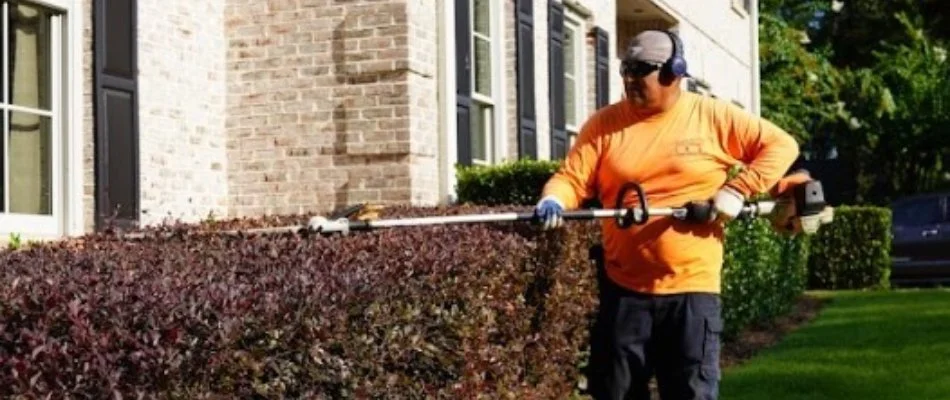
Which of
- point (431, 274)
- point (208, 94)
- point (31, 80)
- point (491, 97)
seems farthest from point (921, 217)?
point (431, 274)

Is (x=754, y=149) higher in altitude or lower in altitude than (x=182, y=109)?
lower

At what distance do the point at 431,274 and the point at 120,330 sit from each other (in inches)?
61.3

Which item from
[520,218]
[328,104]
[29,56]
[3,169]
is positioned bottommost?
[520,218]

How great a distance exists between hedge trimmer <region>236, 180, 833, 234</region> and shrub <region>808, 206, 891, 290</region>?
14.7 m

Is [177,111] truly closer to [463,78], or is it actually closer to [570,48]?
[463,78]

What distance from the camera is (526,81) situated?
12766 millimetres

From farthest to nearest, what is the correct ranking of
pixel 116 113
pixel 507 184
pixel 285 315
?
pixel 507 184
pixel 116 113
pixel 285 315

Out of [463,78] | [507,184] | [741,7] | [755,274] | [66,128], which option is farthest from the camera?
[741,7]

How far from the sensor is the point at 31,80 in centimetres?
819

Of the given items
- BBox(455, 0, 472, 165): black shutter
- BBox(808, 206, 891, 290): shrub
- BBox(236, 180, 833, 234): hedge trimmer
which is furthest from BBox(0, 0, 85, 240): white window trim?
BBox(808, 206, 891, 290): shrub

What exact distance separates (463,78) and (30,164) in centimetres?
398

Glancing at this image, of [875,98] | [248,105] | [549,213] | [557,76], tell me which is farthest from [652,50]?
[875,98]

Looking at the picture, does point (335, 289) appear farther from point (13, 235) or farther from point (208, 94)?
point (208, 94)

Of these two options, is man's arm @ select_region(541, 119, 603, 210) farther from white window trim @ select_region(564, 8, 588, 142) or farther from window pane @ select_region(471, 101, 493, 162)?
white window trim @ select_region(564, 8, 588, 142)
